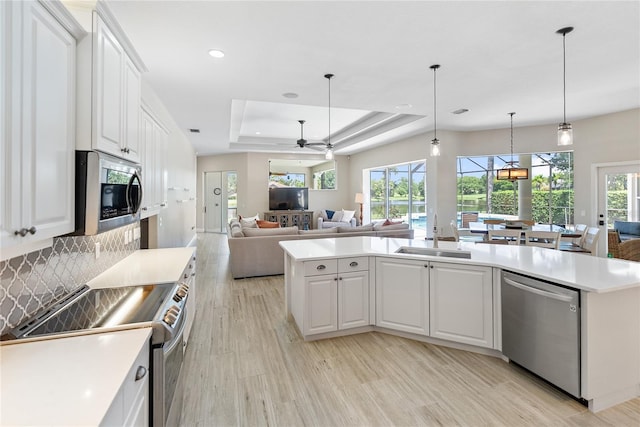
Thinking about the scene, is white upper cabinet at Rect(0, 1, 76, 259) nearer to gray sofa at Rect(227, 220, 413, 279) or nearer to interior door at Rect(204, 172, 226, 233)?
gray sofa at Rect(227, 220, 413, 279)

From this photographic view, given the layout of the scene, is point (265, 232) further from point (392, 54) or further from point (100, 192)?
point (100, 192)

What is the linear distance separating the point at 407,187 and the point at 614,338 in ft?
21.2

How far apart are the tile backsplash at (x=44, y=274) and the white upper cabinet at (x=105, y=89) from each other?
0.61m

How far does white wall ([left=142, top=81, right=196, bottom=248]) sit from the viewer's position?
410cm

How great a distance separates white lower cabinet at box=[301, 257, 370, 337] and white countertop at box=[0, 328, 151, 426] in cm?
168

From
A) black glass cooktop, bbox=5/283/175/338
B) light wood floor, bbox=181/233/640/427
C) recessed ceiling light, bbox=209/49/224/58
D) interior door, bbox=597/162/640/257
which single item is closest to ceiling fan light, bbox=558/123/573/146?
light wood floor, bbox=181/233/640/427

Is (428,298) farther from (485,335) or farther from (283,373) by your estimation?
(283,373)

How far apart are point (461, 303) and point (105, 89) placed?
298cm

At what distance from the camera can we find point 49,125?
1202 millimetres

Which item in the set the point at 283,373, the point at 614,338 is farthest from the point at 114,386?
the point at 614,338

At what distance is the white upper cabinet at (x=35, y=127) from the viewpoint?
0.99 metres

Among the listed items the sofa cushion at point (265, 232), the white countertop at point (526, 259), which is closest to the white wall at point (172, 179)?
the sofa cushion at point (265, 232)

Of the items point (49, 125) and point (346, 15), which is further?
point (346, 15)

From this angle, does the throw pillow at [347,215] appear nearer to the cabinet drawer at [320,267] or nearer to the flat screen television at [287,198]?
the flat screen television at [287,198]
